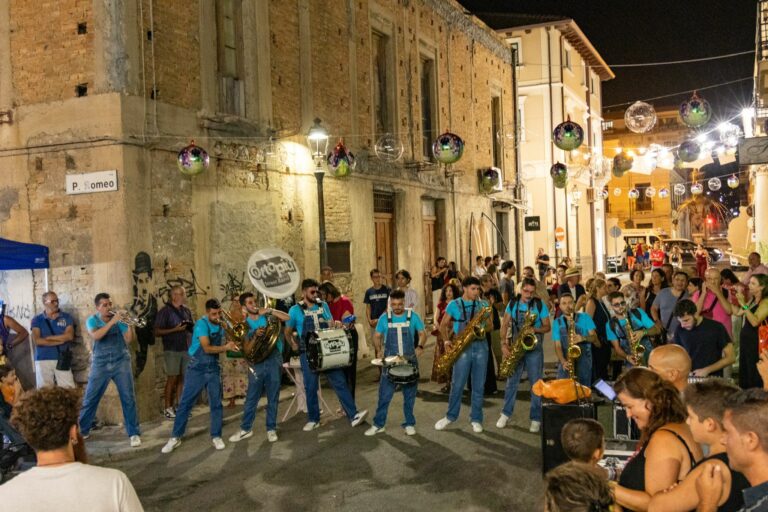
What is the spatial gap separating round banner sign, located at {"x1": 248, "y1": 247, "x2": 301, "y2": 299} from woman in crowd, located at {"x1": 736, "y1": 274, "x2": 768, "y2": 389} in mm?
5611

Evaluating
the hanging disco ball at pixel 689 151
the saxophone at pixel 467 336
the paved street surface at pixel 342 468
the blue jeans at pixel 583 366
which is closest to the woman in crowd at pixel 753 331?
the blue jeans at pixel 583 366

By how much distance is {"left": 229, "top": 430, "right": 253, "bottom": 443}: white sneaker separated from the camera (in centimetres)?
914

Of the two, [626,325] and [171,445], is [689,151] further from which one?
[171,445]

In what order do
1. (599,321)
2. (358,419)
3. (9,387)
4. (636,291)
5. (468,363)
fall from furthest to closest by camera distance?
1. (636,291)
2. (599,321)
3. (358,419)
4. (468,363)
5. (9,387)

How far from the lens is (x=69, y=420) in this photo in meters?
3.00

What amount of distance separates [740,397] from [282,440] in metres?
6.99

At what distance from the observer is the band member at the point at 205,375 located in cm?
887

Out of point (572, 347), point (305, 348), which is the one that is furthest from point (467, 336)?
point (305, 348)

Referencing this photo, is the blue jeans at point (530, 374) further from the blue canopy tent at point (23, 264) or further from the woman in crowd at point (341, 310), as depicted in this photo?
the blue canopy tent at point (23, 264)

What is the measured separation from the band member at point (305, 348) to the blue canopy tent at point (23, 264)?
12.4ft

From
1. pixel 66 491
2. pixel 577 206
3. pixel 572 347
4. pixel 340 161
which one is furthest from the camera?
pixel 577 206

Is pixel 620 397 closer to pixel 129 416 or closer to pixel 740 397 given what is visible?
pixel 740 397

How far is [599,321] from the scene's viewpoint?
9836mm

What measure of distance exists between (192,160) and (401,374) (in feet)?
15.2
